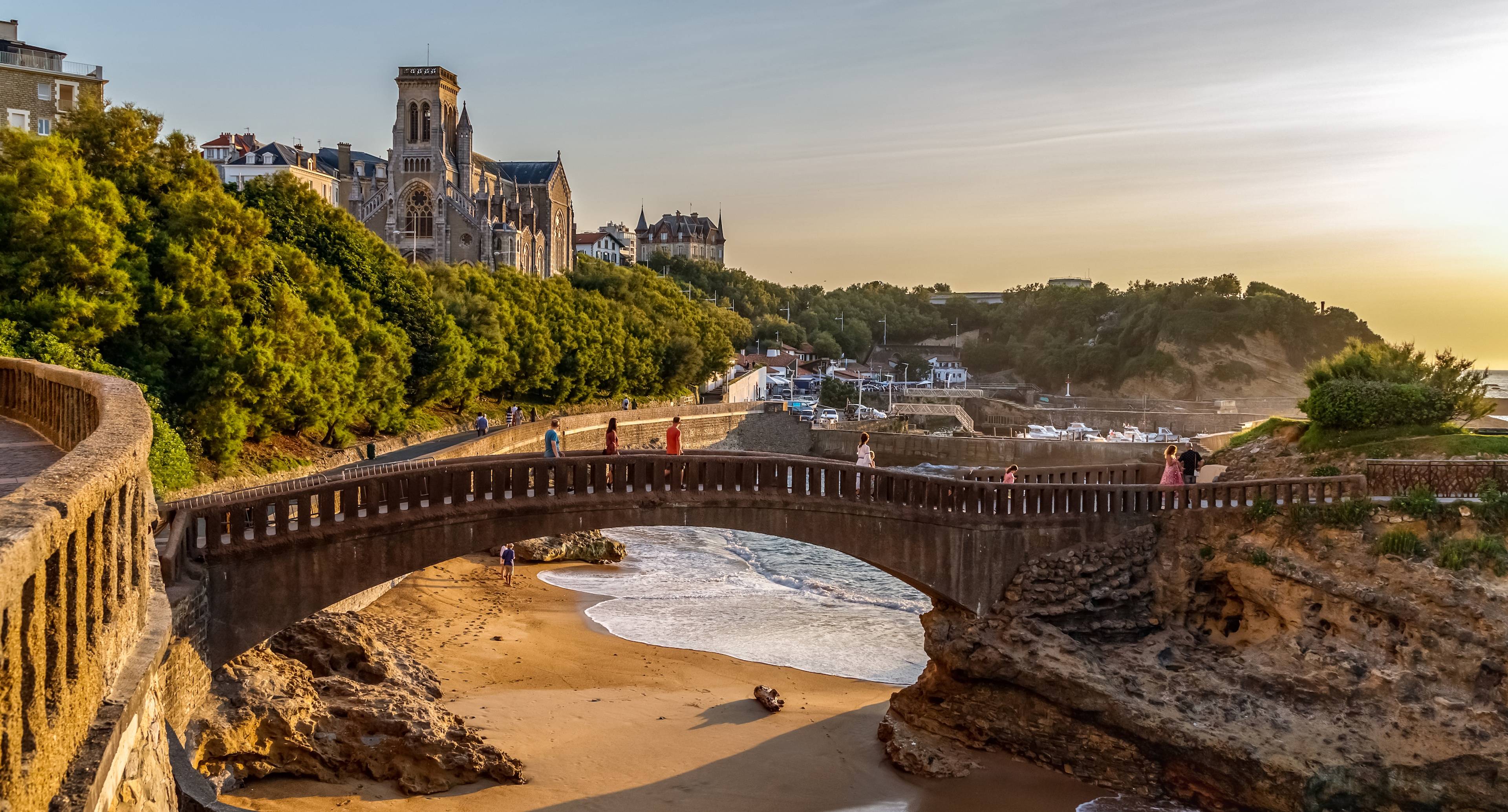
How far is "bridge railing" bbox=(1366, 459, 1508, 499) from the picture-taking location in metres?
21.1

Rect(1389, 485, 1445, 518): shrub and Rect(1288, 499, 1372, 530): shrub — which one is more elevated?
Rect(1389, 485, 1445, 518): shrub

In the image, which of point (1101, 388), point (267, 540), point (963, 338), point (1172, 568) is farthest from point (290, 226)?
point (963, 338)

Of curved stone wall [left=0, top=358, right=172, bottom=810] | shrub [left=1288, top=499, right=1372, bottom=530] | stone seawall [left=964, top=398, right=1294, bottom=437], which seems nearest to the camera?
curved stone wall [left=0, top=358, right=172, bottom=810]

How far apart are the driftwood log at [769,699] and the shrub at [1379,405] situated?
13875mm

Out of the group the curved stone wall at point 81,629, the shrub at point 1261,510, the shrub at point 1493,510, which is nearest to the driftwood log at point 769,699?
the shrub at point 1261,510

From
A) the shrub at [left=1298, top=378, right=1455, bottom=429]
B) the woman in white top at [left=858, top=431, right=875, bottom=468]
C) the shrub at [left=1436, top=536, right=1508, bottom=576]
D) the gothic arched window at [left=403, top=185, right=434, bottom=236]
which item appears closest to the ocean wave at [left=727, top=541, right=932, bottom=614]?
the woman in white top at [left=858, top=431, right=875, bottom=468]

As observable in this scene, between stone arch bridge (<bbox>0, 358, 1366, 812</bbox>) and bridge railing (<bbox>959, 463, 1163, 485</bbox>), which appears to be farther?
bridge railing (<bbox>959, 463, 1163, 485</bbox>)

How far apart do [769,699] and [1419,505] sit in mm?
12727

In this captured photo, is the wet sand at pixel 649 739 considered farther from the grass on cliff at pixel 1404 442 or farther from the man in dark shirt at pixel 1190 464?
the grass on cliff at pixel 1404 442

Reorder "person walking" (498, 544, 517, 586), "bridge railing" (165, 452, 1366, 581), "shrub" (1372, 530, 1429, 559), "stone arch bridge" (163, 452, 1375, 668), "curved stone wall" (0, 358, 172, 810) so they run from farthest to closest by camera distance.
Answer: "person walking" (498, 544, 517, 586) < "shrub" (1372, 530, 1429, 559) < "bridge railing" (165, 452, 1366, 581) < "stone arch bridge" (163, 452, 1375, 668) < "curved stone wall" (0, 358, 172, 810)

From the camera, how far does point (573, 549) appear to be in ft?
126

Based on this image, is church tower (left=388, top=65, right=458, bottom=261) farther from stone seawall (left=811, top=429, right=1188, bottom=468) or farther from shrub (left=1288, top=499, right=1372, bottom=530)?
shrub (left=1288, top=499, right=1372, bottom=530)

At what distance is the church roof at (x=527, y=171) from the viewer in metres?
117

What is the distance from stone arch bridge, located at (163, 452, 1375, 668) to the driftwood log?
10.7 ft
